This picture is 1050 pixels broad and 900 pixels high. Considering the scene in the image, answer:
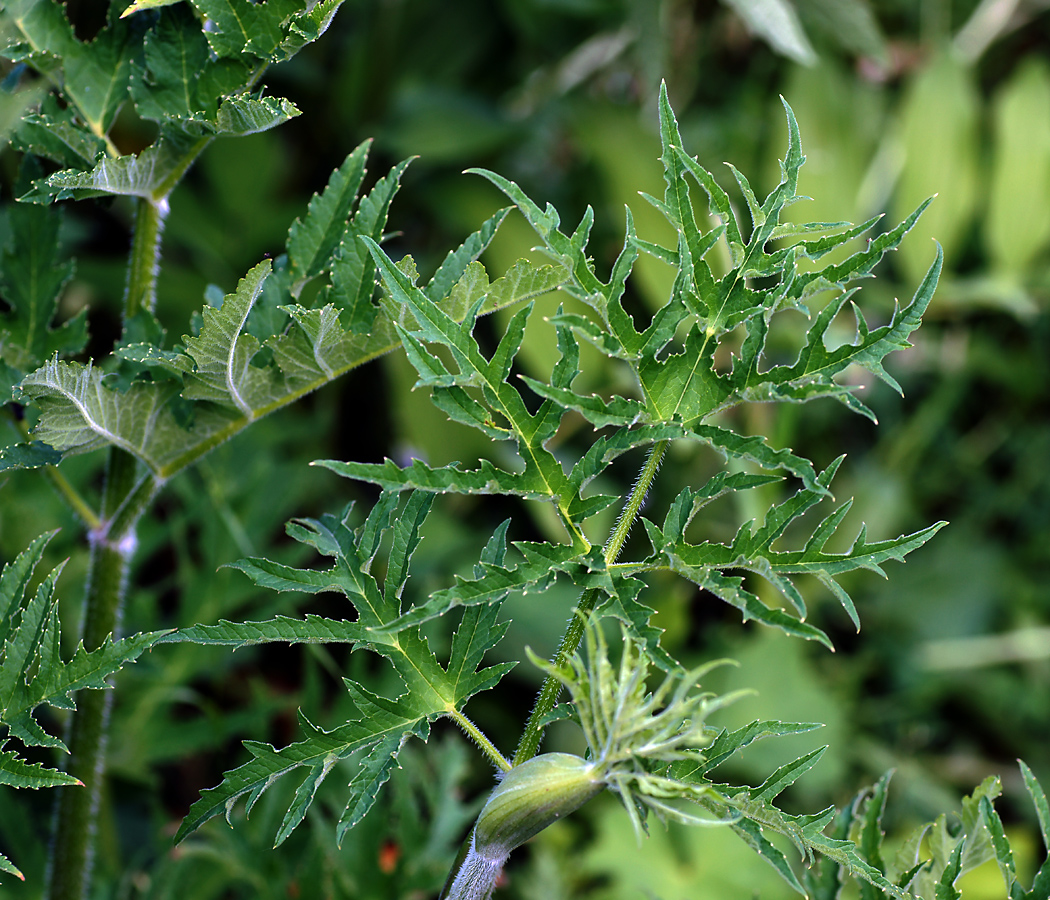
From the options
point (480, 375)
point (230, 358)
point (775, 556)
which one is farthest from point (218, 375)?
point (775, 556)

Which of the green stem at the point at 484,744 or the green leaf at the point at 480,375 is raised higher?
the green leaf at the point at 480,375

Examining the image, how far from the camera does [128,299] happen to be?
17.0 inches

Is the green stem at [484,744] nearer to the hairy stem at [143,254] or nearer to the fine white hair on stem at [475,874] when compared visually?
the fine white hair on stem at [475,874]

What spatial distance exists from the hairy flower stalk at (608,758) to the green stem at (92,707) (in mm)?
222

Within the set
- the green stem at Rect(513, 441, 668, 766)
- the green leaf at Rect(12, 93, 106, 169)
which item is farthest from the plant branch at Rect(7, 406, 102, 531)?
the green stem at Rect(513, 441, 668, 766)

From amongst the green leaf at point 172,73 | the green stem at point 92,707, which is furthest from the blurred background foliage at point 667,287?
the green leaf at point 172,73

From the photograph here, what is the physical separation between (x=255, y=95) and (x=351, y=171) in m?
0.05

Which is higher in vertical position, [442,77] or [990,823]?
[442,77]

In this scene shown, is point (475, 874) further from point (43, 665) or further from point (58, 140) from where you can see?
point (58, 140)

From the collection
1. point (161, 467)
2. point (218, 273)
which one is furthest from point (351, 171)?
point (218, 273)

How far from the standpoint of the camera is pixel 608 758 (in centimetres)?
27

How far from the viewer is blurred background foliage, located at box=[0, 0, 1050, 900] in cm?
104

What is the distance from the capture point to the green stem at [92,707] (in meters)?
0.43

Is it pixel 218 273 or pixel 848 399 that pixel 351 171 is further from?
pixel 218 273
